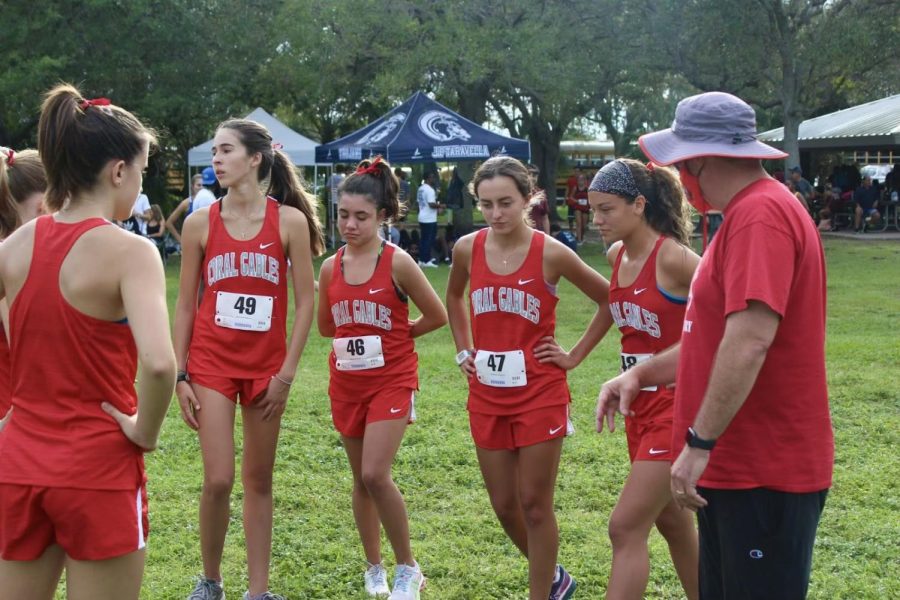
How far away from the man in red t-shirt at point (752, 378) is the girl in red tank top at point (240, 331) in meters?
2.20

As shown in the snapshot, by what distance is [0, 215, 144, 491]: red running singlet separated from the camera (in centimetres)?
286

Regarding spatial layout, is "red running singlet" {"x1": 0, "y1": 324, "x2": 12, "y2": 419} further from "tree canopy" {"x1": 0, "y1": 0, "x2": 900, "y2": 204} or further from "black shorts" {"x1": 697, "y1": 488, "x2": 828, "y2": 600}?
"tree canopy" {"x1": 0, "y1": 0, "x2": 900, "y2": 204}

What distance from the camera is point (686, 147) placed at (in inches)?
123

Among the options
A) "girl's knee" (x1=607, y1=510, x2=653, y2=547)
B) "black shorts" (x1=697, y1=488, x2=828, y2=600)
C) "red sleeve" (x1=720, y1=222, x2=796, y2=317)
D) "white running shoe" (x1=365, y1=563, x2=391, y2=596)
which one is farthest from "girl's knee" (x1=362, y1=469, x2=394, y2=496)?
"red sleeve" (x1=720, y1=222, x2=796, y2=317)

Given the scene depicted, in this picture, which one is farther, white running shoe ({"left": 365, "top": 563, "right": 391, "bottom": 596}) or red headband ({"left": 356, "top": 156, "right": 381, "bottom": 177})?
red headband ({"left": 356, "top": 156, "right": 381, "bottom": 177})

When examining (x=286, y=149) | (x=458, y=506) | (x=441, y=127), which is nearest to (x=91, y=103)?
(x=458, y=506)

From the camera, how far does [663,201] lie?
4.43 meters

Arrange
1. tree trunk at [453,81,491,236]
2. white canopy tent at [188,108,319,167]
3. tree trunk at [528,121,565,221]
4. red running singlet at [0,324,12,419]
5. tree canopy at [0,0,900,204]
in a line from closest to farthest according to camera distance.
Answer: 1. red running singlet at [0,324,12,419]
2. white canopy tent at [188,108,319,167]
3. tree trunk at [453,81,491,236]
4. tree canopy at [0,0,900,204]
5. tree trunk at [528,121,565,221]

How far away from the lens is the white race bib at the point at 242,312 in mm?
4727

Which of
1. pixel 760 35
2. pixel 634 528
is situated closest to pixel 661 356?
pixel 634 528

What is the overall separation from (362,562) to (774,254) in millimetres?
3176

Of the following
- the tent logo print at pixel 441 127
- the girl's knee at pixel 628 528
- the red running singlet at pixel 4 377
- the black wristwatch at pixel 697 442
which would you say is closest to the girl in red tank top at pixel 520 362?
the girl's knee at pixel 628 528

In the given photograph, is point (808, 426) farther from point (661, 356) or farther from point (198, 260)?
point (198, 260)

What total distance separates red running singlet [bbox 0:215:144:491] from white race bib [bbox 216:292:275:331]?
1758 mm
